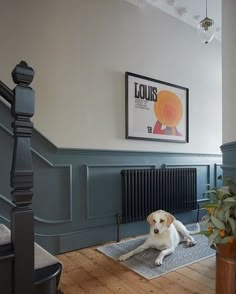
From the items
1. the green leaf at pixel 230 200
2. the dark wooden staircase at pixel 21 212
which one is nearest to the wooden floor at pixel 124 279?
the green leaf at pixel 230 200

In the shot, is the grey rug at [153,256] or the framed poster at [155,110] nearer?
the grey rug at [153,256]

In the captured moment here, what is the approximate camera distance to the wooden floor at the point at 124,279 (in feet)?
5.64

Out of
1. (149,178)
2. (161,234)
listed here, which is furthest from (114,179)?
(161,234)

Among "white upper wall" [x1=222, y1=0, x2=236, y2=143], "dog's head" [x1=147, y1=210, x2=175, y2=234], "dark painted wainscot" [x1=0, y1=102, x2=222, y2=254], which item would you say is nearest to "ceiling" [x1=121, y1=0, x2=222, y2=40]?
"white upper wall" [x1=222, y1=0, x2=236, y2=143]

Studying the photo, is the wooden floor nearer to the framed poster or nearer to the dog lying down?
the dog lying down

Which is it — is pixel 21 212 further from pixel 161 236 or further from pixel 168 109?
pixel 168 109

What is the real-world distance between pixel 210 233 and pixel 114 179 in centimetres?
155

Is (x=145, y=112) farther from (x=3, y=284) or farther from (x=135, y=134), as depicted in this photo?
(x=3, y=284)

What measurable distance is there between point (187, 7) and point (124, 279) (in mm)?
3505

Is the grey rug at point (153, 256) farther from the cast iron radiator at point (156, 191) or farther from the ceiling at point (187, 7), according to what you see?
the ceiling at point (187, 7)

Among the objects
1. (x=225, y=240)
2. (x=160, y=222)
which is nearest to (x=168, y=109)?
(x=160, y=222)

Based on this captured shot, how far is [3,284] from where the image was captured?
87 cm

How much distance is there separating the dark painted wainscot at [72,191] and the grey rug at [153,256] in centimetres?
26

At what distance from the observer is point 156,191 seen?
3.06 metres
